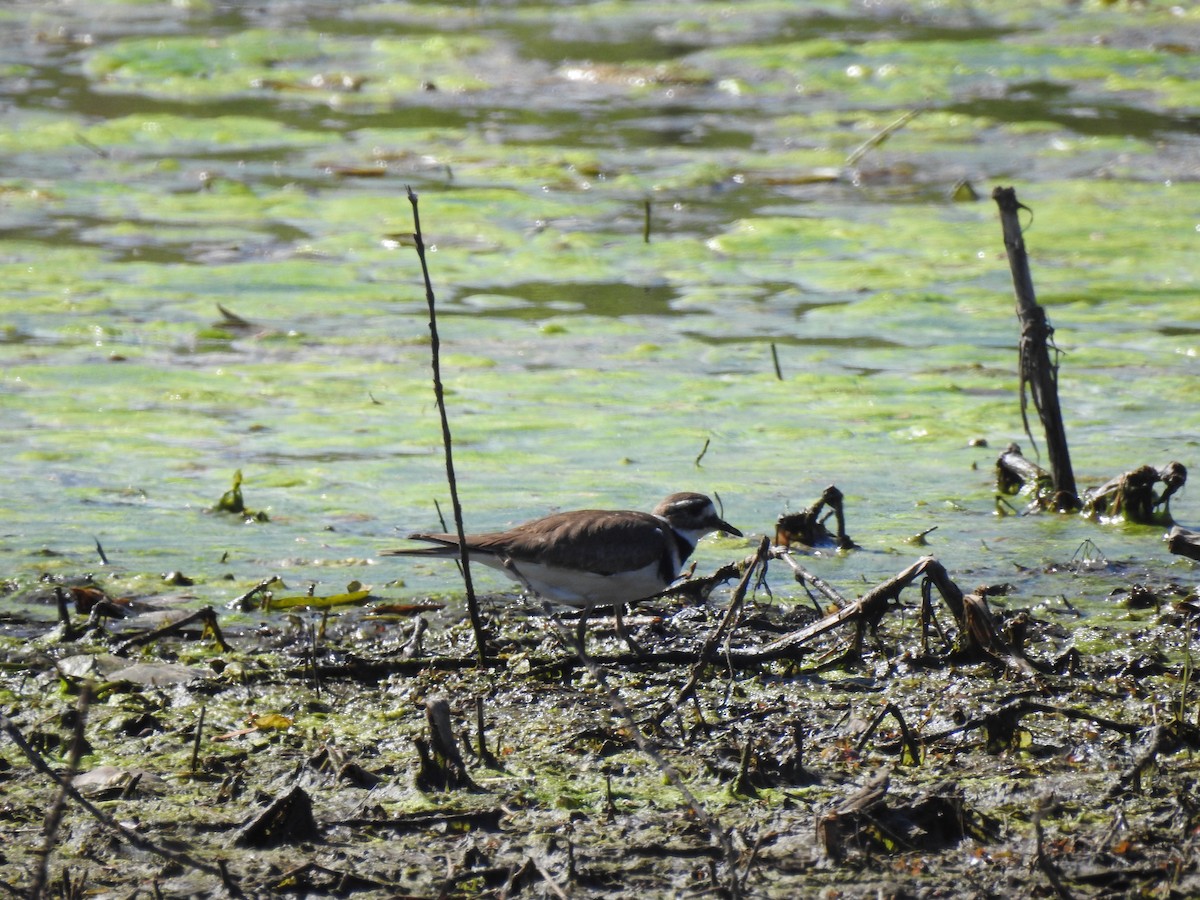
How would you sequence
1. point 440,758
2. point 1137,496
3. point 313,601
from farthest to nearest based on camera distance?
point 1137,496 → point 313,601 → point 440,758

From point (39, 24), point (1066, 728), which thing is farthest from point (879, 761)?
point (39, 24)

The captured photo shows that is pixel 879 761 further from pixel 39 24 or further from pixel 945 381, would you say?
pixel 39 24

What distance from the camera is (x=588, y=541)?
4.30 meters

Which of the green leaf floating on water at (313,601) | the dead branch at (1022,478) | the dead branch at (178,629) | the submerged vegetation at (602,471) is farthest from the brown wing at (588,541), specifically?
the dead branch at (1022,478)

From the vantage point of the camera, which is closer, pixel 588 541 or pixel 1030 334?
pixel 588 541

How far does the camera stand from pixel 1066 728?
3.52 meters

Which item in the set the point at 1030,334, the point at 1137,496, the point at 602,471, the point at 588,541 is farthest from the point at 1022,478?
the point at 588,541

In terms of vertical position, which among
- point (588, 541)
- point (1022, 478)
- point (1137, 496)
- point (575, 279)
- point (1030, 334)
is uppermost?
point (1030, 334)

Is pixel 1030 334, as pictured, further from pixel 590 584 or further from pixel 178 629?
pixel 178 629

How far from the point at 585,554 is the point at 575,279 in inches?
192

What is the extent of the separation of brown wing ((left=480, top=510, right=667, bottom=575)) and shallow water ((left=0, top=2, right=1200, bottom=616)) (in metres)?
0.56

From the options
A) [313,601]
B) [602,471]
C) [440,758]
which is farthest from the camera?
[602,471]

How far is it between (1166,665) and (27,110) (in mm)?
11687

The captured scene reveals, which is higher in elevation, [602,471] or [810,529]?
[810,529]
